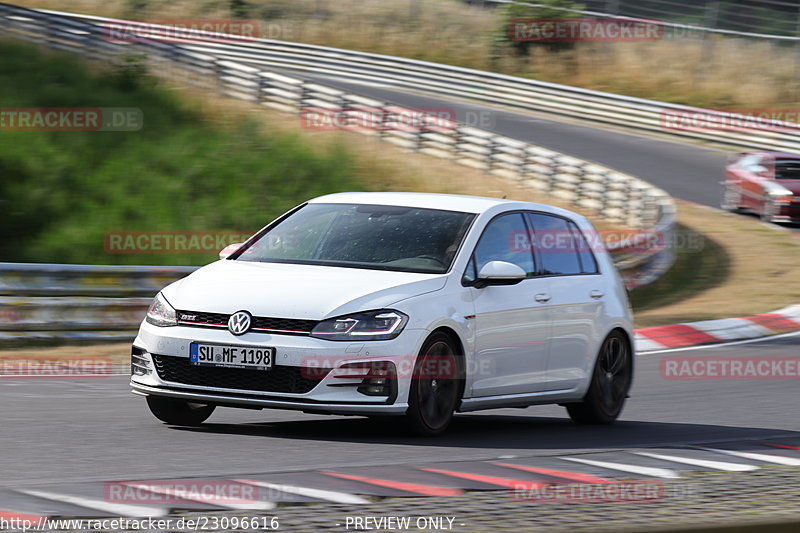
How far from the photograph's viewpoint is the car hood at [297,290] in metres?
7.94

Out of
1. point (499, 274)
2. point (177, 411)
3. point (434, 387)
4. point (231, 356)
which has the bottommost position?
point (177, 411)

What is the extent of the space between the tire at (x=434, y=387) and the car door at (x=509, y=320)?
0.72 ft

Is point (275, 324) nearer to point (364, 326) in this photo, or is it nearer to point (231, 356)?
point (231, 356)

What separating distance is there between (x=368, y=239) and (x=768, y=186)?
20.5m

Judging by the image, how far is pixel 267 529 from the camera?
5527 millimetres

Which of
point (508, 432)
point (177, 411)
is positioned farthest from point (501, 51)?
point (177, 411)

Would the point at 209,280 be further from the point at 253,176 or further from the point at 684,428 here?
the point at 253,176

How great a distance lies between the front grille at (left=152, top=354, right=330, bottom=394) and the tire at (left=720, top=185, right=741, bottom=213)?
22.3 metres

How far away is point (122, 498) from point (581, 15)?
43.0 m

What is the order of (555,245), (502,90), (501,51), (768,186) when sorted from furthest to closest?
(501,51) → (502,90) → (768,186) → (555,245)

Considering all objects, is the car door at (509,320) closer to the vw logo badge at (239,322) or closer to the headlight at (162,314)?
the vw logo badge at (239,322)

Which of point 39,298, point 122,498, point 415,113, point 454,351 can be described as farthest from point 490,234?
point 415,113

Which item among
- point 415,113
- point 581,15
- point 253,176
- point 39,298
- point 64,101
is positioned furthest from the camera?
point 581,15

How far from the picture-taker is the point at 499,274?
8617 millimetres
